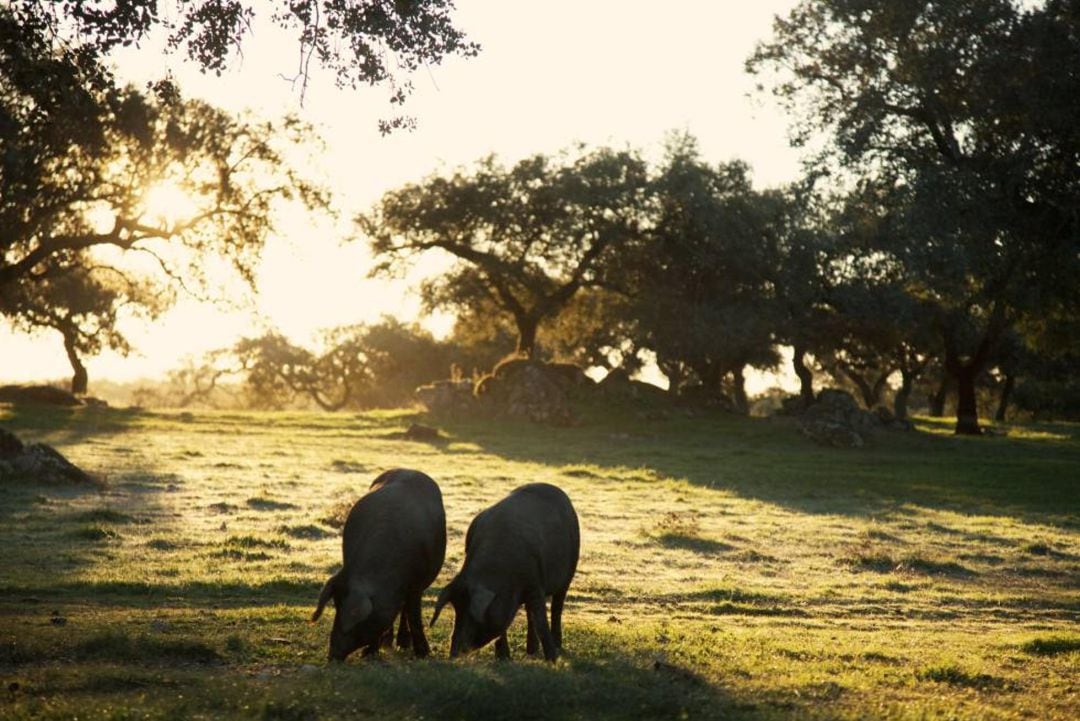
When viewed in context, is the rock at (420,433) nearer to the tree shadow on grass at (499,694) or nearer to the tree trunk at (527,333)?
the tree trunk at (527,333)

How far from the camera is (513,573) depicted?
13.3 metres

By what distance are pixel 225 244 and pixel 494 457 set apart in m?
14.8

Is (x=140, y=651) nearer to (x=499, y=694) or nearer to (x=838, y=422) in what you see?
(x=499, y=694)

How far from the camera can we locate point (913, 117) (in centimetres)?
3094

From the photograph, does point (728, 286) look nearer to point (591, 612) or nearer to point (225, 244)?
point (225, 244)

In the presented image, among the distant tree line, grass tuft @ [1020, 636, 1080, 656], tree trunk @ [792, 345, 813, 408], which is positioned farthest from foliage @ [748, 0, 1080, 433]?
tree trunk @ [792, 345, 813, 408]

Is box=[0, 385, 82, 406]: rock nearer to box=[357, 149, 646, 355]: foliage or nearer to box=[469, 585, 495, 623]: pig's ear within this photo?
box=[357, 149, 646, 355]: foliage

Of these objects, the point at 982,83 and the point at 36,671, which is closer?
Result: the point at 36,671

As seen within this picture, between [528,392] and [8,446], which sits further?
[528,392]

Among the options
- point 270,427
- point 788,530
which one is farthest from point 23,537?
point 270,427

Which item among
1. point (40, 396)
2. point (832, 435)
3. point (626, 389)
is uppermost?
point (626, 389)

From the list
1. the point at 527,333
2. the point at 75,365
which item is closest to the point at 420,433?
the point at 527,333

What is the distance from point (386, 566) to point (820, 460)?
35312 mm

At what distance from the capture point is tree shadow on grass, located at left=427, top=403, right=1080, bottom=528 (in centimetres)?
3609
